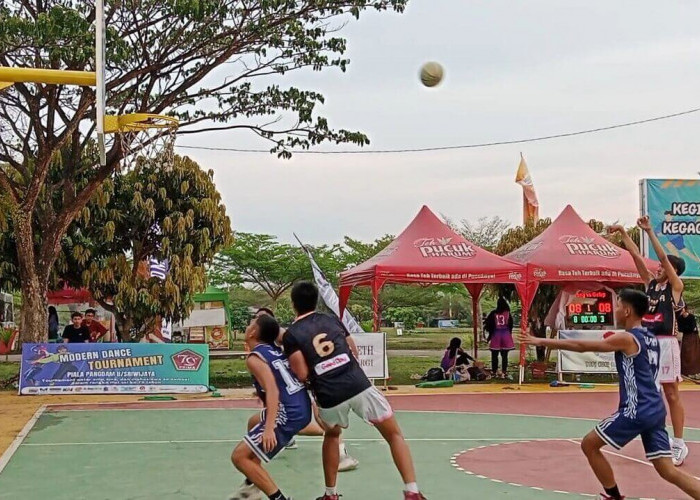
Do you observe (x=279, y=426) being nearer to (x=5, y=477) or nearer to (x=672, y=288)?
(x=5, y=477)

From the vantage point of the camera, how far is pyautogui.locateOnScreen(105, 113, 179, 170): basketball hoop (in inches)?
464

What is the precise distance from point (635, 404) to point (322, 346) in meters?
2.31

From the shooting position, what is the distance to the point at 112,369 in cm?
1769

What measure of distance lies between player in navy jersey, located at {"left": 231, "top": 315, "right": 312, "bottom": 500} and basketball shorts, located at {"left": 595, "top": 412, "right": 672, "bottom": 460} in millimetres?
2225

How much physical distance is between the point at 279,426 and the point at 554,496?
2565mm

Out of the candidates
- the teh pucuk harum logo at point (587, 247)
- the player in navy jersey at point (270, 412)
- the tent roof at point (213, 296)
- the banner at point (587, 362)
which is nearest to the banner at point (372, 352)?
the banner at point (587, 362)

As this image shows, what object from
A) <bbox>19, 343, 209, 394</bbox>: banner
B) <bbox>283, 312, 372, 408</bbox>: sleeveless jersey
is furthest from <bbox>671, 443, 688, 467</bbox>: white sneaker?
<bbox>19, 343, 209, 394</bbox>: banner

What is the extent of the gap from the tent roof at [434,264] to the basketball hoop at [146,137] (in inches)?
189

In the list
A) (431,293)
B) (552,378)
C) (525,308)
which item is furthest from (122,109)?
(431,293)

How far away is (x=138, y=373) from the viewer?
58.3 ft

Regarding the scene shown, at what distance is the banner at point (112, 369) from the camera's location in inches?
692

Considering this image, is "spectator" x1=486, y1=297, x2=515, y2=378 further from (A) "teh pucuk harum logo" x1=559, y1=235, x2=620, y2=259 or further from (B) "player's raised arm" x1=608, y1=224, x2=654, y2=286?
(B) "player's raised arm" x1=608, y1=224, x2=654, y2=286

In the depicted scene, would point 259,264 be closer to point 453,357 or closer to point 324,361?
point 453,357

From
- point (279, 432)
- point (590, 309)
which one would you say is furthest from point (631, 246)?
point (590, 309)
